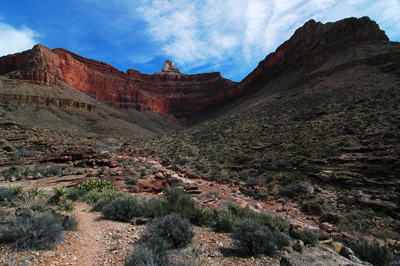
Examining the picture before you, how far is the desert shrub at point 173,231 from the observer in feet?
12.4

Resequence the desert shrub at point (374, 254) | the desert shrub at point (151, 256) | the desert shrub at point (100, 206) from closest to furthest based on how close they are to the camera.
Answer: the desert shrub at point (151, 256) → the desert shrub at point (374, 254) → the desert shrub at point (100, 206)

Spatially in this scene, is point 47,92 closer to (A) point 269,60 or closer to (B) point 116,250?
(B) point 116,250

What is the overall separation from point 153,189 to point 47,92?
5702 cm

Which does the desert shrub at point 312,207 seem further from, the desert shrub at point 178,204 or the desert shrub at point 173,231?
the desert shrub at point 173,231

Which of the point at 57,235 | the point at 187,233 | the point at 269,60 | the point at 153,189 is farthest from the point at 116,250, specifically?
the point at 269,60

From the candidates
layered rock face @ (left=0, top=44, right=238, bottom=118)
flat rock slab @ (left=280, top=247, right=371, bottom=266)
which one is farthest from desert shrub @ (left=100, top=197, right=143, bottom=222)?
layered rock face @ (left=0, top=44, right=238, bottom=118)

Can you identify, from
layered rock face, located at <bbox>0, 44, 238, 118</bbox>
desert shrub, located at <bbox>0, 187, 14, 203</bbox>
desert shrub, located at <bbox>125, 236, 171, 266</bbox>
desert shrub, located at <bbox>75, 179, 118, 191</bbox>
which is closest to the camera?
desert shrub, located at <bbox>125, 236, 171, 266</bbox>

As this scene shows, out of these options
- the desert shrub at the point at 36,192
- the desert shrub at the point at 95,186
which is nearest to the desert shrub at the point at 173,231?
the desert shrub at the point at 36,192

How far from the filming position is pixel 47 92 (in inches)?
1924

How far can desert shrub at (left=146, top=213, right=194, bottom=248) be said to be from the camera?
12.4ft

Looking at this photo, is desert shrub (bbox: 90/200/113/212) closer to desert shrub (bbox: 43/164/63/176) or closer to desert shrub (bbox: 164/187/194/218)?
desert shrub (bbox: 164/187/194/218)

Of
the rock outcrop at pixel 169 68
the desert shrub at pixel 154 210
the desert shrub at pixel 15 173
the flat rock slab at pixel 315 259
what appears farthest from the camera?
the rock outcrop at pixel 169 68

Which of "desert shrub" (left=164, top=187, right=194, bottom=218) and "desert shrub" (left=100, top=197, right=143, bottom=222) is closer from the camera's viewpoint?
"desert shrub" (left=100, top=197, right=143, bottom=222)

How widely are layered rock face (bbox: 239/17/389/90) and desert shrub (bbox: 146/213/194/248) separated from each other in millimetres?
50376
